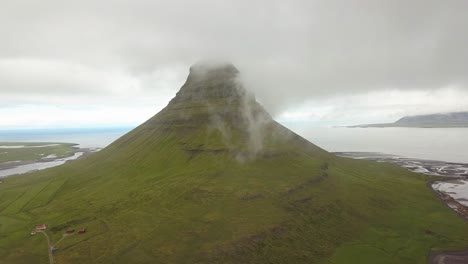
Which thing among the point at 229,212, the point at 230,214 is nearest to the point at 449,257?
the point at 230,214

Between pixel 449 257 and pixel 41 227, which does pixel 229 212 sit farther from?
pixel 449 257

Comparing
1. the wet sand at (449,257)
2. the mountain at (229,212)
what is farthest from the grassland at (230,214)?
the wet sand at (449,257)

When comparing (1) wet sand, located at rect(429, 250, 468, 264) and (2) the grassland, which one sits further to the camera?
(2) the grassland

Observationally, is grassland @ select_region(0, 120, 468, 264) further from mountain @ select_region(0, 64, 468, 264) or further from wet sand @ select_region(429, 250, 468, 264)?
wet sand @ select_region(429, 250, 468, 264)

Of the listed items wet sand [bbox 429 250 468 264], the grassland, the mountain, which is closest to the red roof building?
the mountain

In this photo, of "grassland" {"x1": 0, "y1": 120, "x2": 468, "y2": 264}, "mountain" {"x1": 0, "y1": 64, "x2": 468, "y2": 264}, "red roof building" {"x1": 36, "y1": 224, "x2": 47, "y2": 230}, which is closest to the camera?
"grassland" {"x1": 0, "y1": 120, "x2": 468, "y2": 264}

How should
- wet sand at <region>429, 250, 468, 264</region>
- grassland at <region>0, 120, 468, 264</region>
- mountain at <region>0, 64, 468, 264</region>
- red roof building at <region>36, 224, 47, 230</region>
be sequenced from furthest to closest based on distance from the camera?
red roof building at <region>36, 224, 47, 230</region>, mountain at <region>0, 64, 468, 264</region>, grassland at <region>0, 120, 468, 264</region>, wet sand at <region>429, 250, 468, 264</region>

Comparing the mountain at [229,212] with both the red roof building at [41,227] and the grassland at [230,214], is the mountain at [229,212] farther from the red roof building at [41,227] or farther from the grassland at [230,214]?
the red roof building at [41,227]

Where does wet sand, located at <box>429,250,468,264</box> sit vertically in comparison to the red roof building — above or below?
below

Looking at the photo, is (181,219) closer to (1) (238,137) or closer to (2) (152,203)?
(2) (152,203)

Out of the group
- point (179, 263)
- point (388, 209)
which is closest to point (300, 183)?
point (388, 209)
